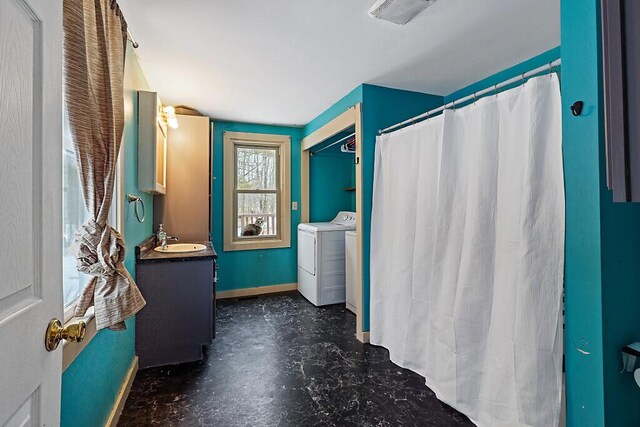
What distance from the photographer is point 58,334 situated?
72 centimetres

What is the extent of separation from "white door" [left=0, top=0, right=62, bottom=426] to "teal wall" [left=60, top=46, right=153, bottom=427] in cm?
58

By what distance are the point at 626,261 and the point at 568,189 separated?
33 cm

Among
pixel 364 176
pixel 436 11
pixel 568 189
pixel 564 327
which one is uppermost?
pixel 436 11

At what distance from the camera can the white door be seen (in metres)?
0.55

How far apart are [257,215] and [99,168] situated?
114 inches

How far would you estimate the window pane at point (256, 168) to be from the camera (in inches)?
158

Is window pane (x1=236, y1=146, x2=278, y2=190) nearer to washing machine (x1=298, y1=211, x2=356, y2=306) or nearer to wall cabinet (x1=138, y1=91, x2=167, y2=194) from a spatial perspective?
washing machine (x1=298, y1=211, x2=356, y2=306)

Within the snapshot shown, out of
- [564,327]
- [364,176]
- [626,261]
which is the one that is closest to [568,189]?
[626,261]

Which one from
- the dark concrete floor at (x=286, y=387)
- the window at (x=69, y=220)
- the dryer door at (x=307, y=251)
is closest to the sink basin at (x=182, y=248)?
the dark concrete floor at (x=286, y=387)

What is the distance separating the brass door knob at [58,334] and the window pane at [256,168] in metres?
3.33

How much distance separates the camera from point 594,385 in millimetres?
1103

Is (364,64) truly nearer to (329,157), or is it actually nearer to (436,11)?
(436,11)

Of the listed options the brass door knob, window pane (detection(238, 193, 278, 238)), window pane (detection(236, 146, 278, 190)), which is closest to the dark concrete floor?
the brass door knob

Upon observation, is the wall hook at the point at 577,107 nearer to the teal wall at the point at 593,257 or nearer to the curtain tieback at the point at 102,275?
the teal wall at the point at 593,257
